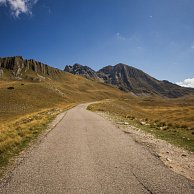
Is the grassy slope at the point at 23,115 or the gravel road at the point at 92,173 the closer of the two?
the gravel road at the point at 92,173

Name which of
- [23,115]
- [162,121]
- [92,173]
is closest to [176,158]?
[92,173]

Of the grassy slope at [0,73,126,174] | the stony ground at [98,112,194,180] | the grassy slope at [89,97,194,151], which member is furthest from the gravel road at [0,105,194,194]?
the grassy slope at [89,97,194,151]

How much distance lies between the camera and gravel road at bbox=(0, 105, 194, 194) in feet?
23.7

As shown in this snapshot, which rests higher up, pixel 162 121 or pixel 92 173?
pixel 162 121

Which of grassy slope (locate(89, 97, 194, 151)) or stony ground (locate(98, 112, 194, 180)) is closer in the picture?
stony ground (locate(98, 112, 194, 180))

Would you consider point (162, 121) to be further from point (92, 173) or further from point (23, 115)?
point (23, 115)

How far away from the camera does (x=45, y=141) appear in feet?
48.6

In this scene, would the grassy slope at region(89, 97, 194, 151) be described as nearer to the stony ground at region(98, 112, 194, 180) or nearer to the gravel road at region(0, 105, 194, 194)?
the stony ground at region(98, 112, 194, 180)

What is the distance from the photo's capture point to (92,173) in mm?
8609

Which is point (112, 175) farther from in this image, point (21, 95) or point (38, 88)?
point (38, 88)

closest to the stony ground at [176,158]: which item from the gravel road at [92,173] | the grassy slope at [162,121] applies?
the gravel road at [92,173]

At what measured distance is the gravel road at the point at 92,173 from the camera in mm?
7223

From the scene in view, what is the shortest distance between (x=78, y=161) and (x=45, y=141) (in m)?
5.31

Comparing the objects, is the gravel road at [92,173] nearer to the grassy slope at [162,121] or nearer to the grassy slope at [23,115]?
the grassy slope at [23,115]
